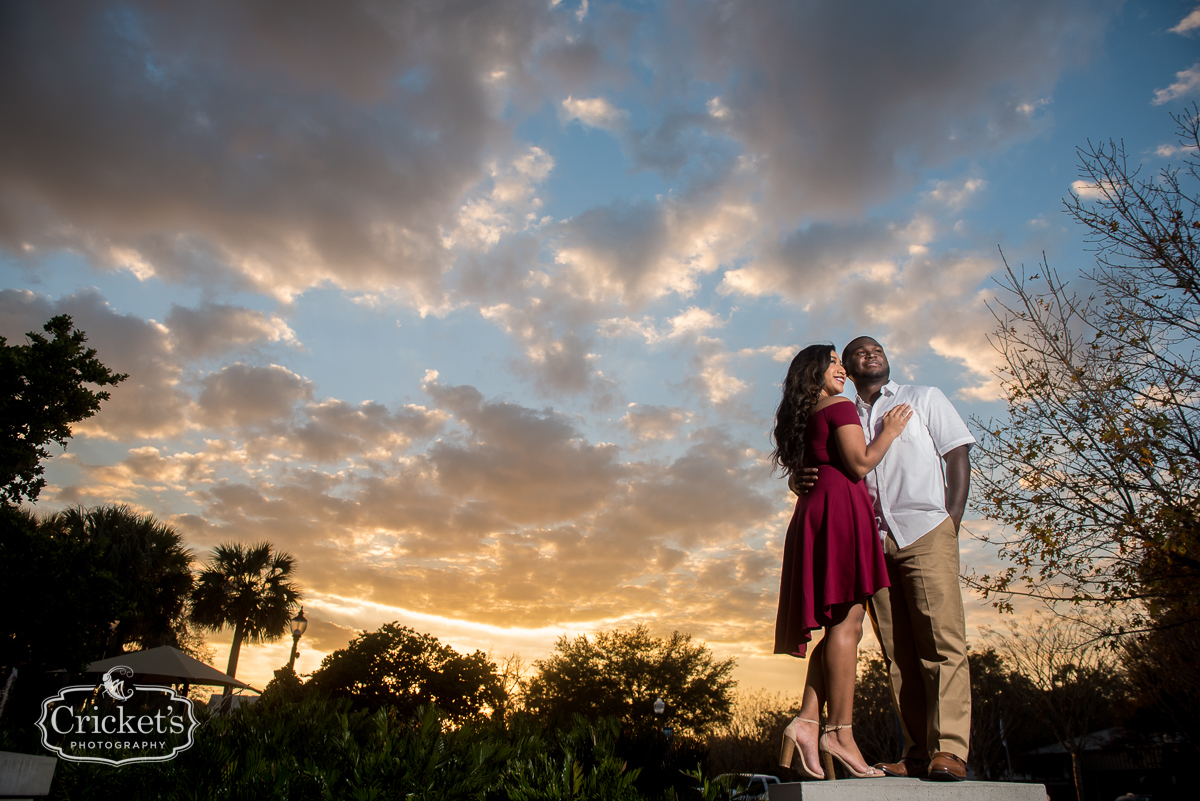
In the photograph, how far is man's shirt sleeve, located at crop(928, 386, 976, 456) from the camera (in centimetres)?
374

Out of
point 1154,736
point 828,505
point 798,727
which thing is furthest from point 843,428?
point 1154,736

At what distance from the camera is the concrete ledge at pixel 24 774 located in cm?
340

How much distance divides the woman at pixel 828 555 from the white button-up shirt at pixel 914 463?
0.12m

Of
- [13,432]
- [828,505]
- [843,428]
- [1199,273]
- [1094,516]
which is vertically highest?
[1199,273]

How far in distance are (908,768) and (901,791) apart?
550 mm

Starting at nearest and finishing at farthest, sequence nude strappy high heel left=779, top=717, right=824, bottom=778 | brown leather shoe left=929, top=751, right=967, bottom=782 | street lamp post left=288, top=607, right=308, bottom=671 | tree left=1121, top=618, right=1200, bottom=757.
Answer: brown leather shoe left=929, top=751, right=967, bottom=782 < nude strappy high heel left=779, top=717, right=824, bottom=778 < tree left=1121, top=618, right=1200, bottom=757 < street lamp post left=288, top=607, right=308, bottom=671

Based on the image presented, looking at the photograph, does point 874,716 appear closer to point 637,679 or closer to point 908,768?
point 637,679

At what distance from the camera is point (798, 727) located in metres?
3.31

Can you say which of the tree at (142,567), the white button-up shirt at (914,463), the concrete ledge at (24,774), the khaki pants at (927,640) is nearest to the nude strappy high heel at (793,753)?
the khaki pants at (927,640)

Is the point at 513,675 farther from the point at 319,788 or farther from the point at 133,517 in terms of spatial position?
the point at 319,788

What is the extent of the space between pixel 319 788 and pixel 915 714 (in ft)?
9.62

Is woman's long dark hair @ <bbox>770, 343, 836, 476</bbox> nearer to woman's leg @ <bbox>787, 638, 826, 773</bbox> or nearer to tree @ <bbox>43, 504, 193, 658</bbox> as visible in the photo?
woman's leg @ <bbox>787, 638, 826, 773</bbox>

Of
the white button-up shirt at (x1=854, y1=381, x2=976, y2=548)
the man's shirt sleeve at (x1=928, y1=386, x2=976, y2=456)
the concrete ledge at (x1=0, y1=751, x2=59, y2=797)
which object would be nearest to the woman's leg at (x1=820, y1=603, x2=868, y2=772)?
the white button-up shirt at (x1=854, y1=381, x2=976, y2=548)

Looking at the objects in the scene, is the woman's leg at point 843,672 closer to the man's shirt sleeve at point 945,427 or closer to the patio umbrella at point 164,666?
the man's shirt sleeve at point 945,427
